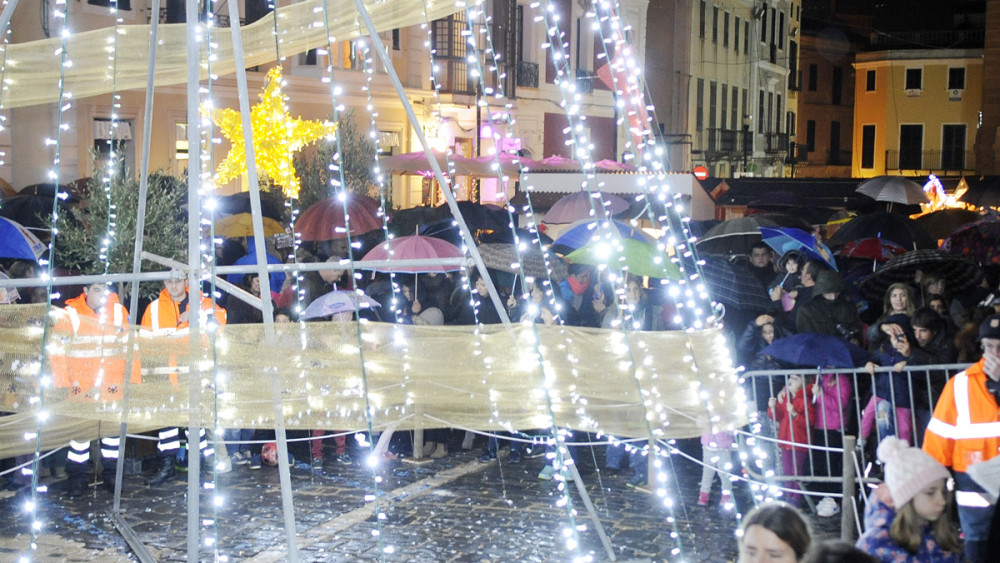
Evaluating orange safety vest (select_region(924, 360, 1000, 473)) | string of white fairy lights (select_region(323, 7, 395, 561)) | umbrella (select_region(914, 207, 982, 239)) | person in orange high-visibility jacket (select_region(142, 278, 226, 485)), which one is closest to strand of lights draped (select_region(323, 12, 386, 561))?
string of white fairy lights (select_region(323, 7, 395, 561))

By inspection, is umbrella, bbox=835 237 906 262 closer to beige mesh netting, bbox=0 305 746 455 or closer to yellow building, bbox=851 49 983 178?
beige mesh netting, bbox=0 305 746 455

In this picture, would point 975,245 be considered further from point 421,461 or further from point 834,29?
point 834,29

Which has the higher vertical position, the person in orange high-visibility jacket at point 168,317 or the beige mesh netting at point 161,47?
the beige mesh netting at point 161,47

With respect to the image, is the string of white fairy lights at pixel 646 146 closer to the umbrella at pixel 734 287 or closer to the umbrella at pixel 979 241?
the umbrella at pixel 734 287

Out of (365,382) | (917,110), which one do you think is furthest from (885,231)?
(917,110)

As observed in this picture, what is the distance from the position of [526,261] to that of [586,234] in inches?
81.5

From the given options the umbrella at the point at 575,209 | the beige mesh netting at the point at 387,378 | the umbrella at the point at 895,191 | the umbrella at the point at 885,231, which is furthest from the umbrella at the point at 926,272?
the umbrella at the point at 895,191

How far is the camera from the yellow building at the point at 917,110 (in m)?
51.8

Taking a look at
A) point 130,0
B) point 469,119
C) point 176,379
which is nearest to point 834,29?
point 469,119

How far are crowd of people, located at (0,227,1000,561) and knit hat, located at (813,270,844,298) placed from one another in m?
0.02

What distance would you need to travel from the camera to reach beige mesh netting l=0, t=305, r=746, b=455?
6.02m

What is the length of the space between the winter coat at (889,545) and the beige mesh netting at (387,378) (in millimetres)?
1777

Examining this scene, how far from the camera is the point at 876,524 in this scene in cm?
474

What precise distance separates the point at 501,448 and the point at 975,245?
23.3ft
